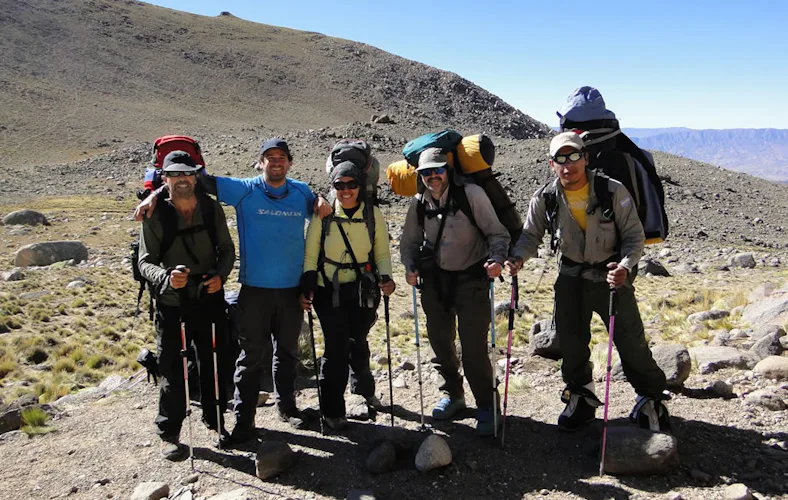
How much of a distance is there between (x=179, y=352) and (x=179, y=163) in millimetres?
1799

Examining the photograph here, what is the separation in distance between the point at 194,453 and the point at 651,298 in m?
11.0

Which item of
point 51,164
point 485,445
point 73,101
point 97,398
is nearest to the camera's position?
point 485,445

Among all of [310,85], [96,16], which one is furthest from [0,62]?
[310,85]

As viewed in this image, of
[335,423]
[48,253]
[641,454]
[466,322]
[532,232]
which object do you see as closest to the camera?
[641,454]

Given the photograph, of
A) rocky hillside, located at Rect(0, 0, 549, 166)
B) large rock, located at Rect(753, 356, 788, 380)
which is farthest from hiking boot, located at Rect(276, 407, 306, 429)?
rocky hillside, located at Rect(0, 0, 549, 166)

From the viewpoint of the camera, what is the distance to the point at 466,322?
17.1 ft

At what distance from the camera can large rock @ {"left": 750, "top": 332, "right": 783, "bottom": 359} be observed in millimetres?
6734

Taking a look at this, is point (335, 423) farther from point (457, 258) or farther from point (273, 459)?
point (457, 258)

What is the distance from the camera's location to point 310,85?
270 feet

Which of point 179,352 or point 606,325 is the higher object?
point 606,325

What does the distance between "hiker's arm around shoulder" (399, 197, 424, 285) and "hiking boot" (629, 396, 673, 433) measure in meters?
2.35

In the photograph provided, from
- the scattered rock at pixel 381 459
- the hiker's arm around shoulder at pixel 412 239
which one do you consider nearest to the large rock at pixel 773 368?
the hiker's arm around shoulder at pixel 412 239

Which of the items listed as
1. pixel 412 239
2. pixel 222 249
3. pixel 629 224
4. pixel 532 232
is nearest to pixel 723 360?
pixel 629 224

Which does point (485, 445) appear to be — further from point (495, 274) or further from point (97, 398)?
point (97, 398)
